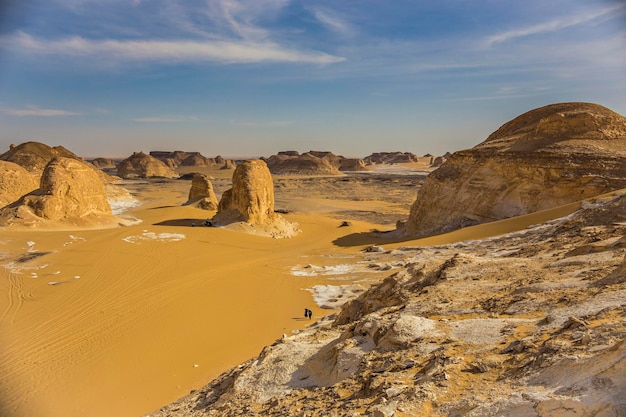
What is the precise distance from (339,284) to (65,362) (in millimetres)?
7075

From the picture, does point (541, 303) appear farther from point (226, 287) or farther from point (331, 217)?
point (331, 217)

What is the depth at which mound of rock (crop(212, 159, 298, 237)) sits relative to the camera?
21.3 m

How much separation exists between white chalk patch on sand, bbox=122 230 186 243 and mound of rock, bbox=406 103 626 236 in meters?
11.2

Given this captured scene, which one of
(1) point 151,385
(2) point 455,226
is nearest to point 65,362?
(1) point 151,385

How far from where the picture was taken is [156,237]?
17938 mm

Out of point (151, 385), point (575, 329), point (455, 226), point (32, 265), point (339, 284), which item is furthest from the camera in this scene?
point (455, 226)

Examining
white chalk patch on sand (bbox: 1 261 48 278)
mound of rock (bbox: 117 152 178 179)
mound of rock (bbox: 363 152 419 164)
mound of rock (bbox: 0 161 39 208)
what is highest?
mound of rock (bbox: 363 152 419 164)

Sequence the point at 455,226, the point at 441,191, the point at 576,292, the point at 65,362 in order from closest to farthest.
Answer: the point at 576,292 → the point at 65,362 → the point at 455,226 → the point at 441,191

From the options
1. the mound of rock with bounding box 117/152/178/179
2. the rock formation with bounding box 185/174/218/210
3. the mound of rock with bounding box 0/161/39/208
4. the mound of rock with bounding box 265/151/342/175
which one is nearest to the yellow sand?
the rock formation with bounding box 185/174/218/210

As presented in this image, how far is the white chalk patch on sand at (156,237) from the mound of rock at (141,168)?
60.8 m

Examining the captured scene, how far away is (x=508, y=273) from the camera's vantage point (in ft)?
21.6

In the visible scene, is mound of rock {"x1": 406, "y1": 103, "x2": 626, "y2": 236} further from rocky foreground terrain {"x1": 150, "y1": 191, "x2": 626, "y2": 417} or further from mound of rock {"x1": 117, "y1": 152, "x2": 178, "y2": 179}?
mound of rock {"x1": 117, "y1": 152, "x2": 178, "y2": 179}

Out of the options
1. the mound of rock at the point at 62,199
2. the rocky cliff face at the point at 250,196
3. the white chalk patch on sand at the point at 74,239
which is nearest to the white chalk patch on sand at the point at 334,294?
the rocky cliff face at the point at 250,196

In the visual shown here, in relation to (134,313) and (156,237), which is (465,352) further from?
(156,237)
